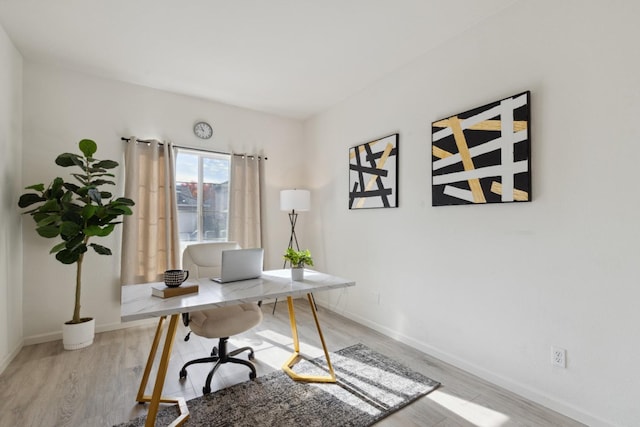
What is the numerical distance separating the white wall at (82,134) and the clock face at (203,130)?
0.06 meters

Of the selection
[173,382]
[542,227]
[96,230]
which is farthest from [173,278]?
[542,227]

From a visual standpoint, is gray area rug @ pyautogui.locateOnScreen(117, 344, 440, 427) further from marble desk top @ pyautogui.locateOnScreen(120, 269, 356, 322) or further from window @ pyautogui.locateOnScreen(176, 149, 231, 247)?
window @ pyautogui.locateOnScreen(176, 149, 231, 247)

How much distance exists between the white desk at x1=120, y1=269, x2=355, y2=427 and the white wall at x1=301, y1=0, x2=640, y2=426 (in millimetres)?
1065

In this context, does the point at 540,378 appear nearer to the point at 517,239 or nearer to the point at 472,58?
the point at 517,239

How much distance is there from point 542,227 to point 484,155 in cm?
64

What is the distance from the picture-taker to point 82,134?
316 centimetres

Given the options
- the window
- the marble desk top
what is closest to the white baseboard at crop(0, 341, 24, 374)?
the marble desk top

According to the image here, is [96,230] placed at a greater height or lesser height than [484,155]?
lesser

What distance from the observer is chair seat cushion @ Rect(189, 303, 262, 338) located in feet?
6.68

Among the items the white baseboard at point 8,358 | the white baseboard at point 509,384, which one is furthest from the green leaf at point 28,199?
the white baseboard at point 509,384

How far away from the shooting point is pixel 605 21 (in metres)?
1.74

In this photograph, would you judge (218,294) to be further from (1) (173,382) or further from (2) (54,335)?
(2) (54,335)

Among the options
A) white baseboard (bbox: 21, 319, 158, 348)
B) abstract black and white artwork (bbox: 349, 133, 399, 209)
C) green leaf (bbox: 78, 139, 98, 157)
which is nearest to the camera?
green leaf (bbox: 78, 139, 98, 157)

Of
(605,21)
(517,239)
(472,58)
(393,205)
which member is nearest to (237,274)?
(393,205)
